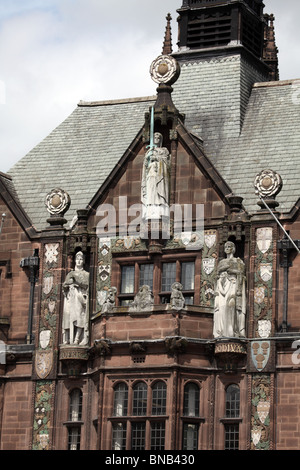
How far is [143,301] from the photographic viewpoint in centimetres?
5988

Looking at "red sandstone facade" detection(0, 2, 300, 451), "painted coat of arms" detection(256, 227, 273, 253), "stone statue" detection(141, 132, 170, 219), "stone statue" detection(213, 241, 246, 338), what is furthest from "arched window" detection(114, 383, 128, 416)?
"painted coat of arms" detection(256, 227, 273, 253)

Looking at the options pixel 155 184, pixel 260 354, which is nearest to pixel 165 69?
pixel 155 184

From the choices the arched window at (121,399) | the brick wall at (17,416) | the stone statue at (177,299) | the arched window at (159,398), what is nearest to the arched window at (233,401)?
the arched window at (159,398)

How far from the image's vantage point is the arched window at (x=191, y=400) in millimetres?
59188

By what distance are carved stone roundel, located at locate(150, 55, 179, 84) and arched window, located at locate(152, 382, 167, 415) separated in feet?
39.2

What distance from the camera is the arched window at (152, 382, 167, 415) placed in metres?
58.8

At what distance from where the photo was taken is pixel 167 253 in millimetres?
61969

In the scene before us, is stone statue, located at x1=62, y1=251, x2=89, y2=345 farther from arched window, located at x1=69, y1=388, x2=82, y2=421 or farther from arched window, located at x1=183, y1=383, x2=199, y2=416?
arched window, located at x1=183, y1=383, x2=199, y2=416

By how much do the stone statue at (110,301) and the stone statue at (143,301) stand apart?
29.2 inches

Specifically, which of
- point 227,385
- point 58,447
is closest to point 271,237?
point 227,385

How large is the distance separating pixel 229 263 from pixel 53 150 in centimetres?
1318

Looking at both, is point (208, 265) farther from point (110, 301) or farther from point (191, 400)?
point (191, 400)

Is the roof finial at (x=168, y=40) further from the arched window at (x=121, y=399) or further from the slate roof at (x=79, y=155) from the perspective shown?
the arched window at (x=121, y=399)
